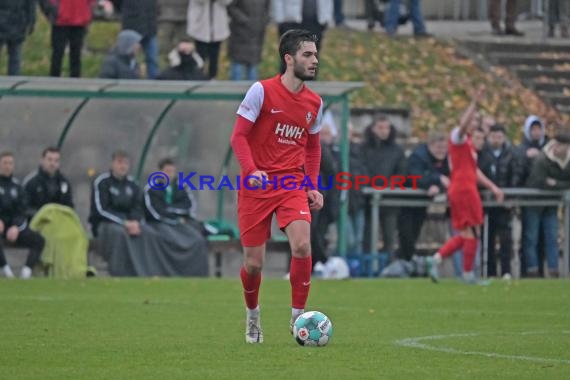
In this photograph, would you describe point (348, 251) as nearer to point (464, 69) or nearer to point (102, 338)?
point (464, 69)

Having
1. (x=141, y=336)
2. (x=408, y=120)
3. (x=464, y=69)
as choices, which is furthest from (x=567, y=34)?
(x=141, y=336)

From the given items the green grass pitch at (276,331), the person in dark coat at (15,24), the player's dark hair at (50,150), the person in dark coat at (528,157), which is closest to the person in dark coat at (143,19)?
the person in dark coat at (15,24)

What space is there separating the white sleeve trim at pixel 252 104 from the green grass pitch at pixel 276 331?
1.68 metres

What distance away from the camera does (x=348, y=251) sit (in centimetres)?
2391

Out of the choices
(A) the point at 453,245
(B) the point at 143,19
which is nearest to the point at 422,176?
(A) the point at 453,245

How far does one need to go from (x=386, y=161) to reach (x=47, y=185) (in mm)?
4932

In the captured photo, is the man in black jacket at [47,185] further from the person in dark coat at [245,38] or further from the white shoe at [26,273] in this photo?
the person in dark coat at [245,38]

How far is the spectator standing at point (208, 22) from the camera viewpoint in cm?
2548

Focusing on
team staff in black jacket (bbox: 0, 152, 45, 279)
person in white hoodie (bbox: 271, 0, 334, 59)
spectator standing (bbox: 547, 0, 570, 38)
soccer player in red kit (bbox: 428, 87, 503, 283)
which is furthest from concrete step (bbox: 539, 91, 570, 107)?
team staff in black jacket (bbox: 0, 152, 45, 279)

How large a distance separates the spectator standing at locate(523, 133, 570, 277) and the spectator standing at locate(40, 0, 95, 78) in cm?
688

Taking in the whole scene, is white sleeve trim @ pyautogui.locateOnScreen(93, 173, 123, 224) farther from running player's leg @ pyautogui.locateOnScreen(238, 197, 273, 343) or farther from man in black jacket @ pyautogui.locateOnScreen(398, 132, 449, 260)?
running player's leg @ pyautogui.locateOnScreen(238, 197, 273, 343)

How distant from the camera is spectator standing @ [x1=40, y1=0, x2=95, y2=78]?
80.4ft

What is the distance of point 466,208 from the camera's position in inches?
822

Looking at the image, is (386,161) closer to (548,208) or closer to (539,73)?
(548,208)
